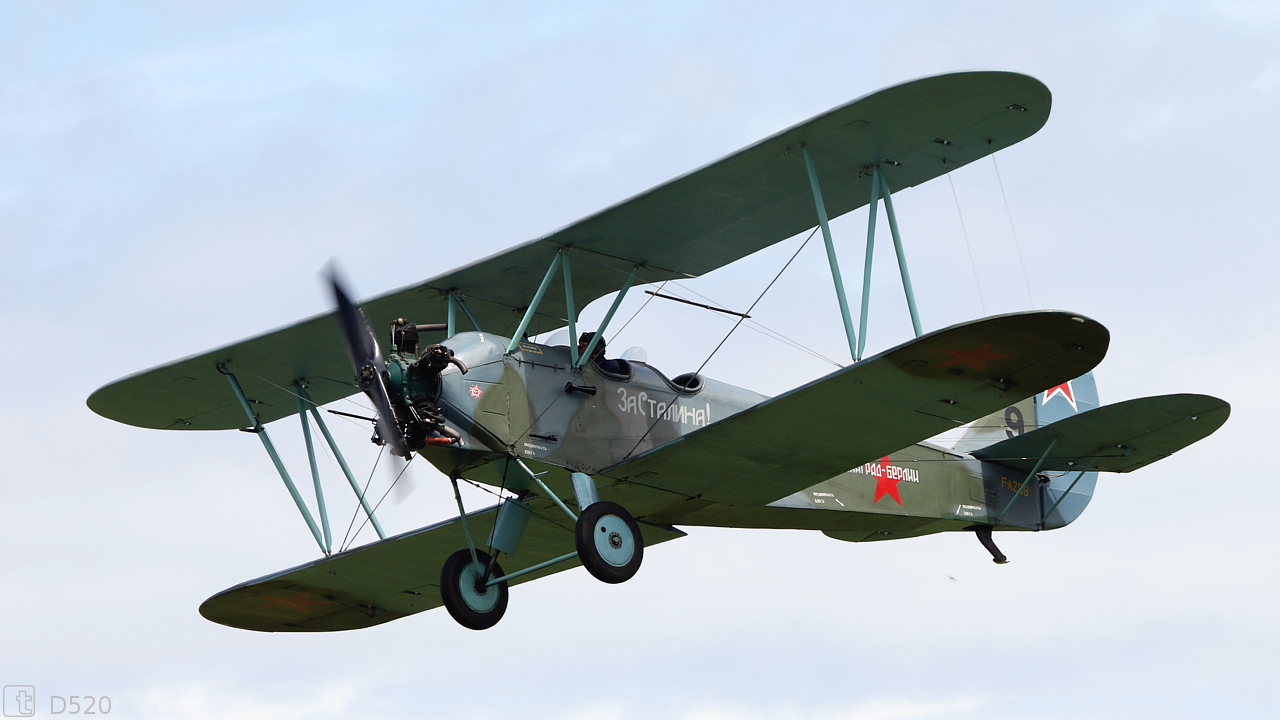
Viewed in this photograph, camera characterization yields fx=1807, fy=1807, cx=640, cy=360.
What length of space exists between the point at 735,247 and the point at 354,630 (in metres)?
6.34

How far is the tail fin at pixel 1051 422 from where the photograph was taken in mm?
19062

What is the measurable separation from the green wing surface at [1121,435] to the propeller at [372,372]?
6.49 metres

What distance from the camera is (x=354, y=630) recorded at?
62.7ft

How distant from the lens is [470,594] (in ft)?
50.2

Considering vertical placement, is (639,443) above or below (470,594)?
above

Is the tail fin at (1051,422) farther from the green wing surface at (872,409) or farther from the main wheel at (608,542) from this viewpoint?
the main wheel at (608,542)

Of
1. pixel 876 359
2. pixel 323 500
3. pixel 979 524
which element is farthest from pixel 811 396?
pixel 323 500

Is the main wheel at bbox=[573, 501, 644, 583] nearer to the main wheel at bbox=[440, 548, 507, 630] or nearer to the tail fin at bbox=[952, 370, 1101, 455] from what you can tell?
the main wheel at bbox=[440, 548, 507, 630]

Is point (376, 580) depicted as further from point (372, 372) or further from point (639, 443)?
point (372, 372)

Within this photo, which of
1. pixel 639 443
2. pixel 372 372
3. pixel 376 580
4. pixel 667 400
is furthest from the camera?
pixel 376 580

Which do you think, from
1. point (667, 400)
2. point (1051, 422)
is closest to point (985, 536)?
point (1051, 422)

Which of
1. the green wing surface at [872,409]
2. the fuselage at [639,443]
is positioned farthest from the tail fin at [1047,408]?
the green wing surface at [872,409]

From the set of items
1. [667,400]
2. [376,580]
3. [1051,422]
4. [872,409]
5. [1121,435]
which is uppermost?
[1051,422]

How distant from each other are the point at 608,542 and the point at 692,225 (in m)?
2.84
